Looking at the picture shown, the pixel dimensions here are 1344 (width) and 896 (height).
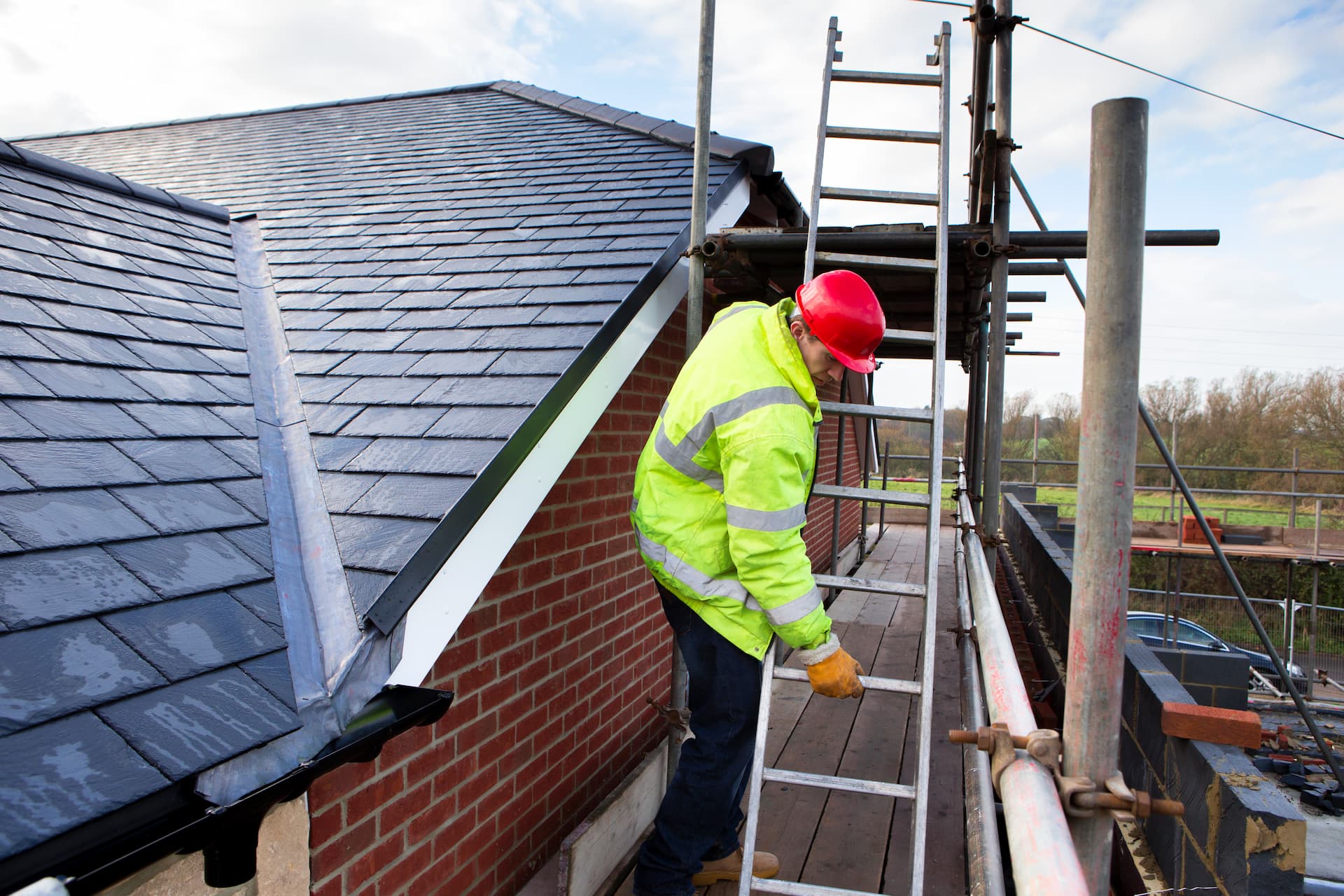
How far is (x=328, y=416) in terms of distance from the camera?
2.83 meters

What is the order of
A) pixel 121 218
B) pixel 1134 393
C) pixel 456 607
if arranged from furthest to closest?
pixel 121 218, pixel 456 607, pixel 1134 393

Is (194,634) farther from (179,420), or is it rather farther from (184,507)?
(179,420)

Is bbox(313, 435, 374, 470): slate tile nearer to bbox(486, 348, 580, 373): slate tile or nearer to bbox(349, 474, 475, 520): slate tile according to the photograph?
bbox(349, 474, 475, 520): slate tile

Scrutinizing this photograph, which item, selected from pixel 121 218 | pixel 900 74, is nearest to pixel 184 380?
pixel 121 218

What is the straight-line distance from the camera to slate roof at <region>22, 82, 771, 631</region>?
236 cm

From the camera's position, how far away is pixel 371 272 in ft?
12.8

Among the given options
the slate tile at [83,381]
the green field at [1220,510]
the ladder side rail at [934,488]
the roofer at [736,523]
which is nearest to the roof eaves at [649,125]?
the ladder side rail at [934,488]

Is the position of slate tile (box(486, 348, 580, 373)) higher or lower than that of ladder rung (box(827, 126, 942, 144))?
lower

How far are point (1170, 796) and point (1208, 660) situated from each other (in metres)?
1.74

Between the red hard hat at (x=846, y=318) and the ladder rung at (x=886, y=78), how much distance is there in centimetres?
188

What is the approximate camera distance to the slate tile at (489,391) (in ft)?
8.51

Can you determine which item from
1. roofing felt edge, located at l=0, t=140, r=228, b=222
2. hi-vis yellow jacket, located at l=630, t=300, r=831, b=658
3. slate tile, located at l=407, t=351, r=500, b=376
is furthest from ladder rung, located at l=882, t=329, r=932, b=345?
roofing felt edge, located at l=0, t=140, r=228, b=222

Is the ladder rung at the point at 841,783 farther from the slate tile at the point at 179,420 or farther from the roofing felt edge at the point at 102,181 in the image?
the roofing felt edge at the point at 102,181

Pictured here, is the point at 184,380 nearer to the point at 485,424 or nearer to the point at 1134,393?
the point at 485,424
